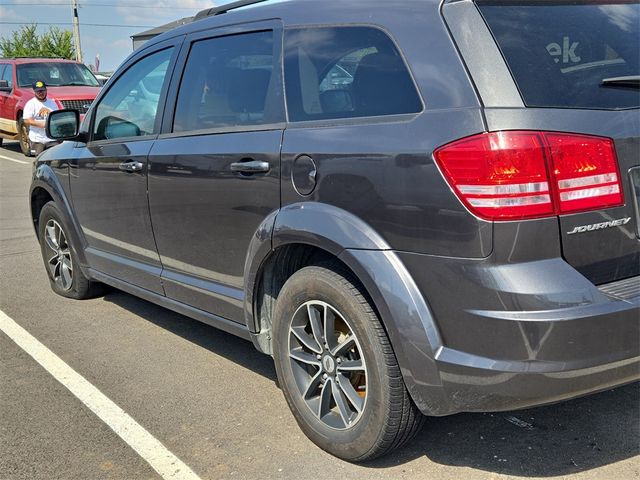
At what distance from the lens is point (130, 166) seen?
4.01m

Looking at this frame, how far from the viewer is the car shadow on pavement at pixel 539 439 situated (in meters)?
2.90

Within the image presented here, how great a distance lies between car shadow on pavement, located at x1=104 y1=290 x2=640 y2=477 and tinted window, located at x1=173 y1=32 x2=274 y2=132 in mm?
1610

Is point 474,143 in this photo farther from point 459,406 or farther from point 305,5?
point 305,5

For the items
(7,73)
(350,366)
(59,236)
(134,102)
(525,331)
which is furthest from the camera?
(7,73)

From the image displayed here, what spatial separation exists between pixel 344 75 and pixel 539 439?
1.79 meters

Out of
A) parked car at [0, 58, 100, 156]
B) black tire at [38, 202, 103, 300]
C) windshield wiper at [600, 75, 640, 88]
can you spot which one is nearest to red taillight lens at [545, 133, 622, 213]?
windshield wiper at [600, 75, 640, 88]

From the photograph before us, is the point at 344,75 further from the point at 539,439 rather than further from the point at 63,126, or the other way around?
the point at 63,126

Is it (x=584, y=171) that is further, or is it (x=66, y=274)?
(x=66, y=274)

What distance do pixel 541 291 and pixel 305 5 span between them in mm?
1682

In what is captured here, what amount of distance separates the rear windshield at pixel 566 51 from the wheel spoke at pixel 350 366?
3.87ft

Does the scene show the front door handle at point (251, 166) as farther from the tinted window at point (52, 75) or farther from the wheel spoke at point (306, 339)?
the tinted window at point (52, 75)

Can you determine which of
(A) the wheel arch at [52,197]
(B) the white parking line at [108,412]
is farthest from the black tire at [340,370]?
(A) the wheel arch at [52,197]

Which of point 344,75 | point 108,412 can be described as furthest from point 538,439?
point 108,412

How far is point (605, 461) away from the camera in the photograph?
2.89 m
